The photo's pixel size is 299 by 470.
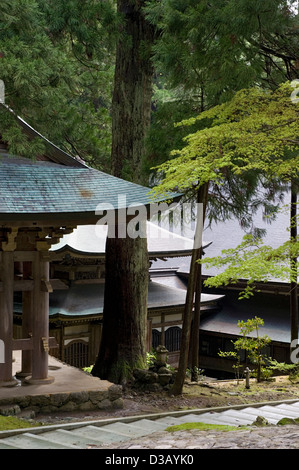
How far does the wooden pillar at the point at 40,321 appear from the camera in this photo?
10414 mm

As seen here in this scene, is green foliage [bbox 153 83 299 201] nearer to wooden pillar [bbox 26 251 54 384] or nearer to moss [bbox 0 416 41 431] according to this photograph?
wooden pillar [bbox 26 251 54 384]

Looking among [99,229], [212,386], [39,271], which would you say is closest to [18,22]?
[39,271]

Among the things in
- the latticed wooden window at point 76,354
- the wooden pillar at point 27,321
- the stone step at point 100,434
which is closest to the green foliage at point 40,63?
the wooden pillar at point 27,321

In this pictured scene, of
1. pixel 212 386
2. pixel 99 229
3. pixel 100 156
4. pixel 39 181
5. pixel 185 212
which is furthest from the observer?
pixel 99 229

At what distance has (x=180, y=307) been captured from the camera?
19172mm

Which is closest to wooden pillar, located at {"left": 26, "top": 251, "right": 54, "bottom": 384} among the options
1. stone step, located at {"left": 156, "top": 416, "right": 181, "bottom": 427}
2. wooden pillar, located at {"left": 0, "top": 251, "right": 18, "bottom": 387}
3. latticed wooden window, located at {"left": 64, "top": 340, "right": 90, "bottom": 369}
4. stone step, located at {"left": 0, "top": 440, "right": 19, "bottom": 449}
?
wooden pillar, located at {"left": 0, "top": 251, "right": 18, "bottom": 387}

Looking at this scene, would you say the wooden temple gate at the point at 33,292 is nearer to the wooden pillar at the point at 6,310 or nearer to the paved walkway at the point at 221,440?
the wooden pillar at the point at 6,310

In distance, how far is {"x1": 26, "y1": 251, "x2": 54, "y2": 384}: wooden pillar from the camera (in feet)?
34.2

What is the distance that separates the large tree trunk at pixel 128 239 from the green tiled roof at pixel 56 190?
165 centimetres

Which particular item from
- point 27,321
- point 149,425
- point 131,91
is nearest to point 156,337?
point 131,91

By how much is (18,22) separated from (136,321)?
5934 millimetres

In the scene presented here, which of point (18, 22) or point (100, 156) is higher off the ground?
point (18, 22)
